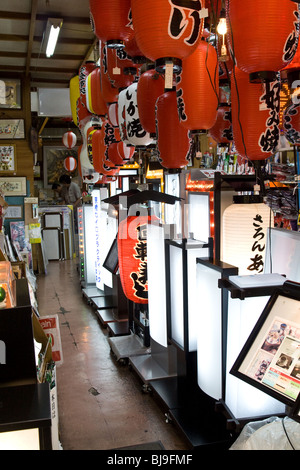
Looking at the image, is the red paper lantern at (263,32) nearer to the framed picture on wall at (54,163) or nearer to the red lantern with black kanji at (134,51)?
the red lantern with black kanji at (134,51)

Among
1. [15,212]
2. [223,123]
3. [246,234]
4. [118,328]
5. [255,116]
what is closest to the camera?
[246,234]

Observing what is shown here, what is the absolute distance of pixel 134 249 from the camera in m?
→ 4.80

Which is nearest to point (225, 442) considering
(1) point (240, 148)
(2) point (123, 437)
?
(2) point (123, 437)

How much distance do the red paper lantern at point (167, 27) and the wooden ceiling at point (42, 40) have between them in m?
5.40

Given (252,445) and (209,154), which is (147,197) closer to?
(252,445)

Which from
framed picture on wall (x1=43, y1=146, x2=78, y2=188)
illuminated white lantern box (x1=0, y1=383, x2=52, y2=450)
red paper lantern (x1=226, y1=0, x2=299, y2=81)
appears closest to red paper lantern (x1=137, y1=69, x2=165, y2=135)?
red paper lantern (x1=226, y1=0, x2=299, y2=81)

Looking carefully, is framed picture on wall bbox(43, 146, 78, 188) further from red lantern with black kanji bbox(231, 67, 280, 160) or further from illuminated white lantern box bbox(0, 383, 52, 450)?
illuminated white lantern box bbox(0, 383, 52, 450)

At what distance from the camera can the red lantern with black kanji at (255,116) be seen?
11.4 feet

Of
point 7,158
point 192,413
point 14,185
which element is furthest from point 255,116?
point 7,158

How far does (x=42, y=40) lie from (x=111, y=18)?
673cm

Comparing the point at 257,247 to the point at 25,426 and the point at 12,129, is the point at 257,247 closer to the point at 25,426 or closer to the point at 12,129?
the point at 25,426

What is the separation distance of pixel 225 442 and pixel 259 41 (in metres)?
2.77

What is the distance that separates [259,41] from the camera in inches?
99.8
